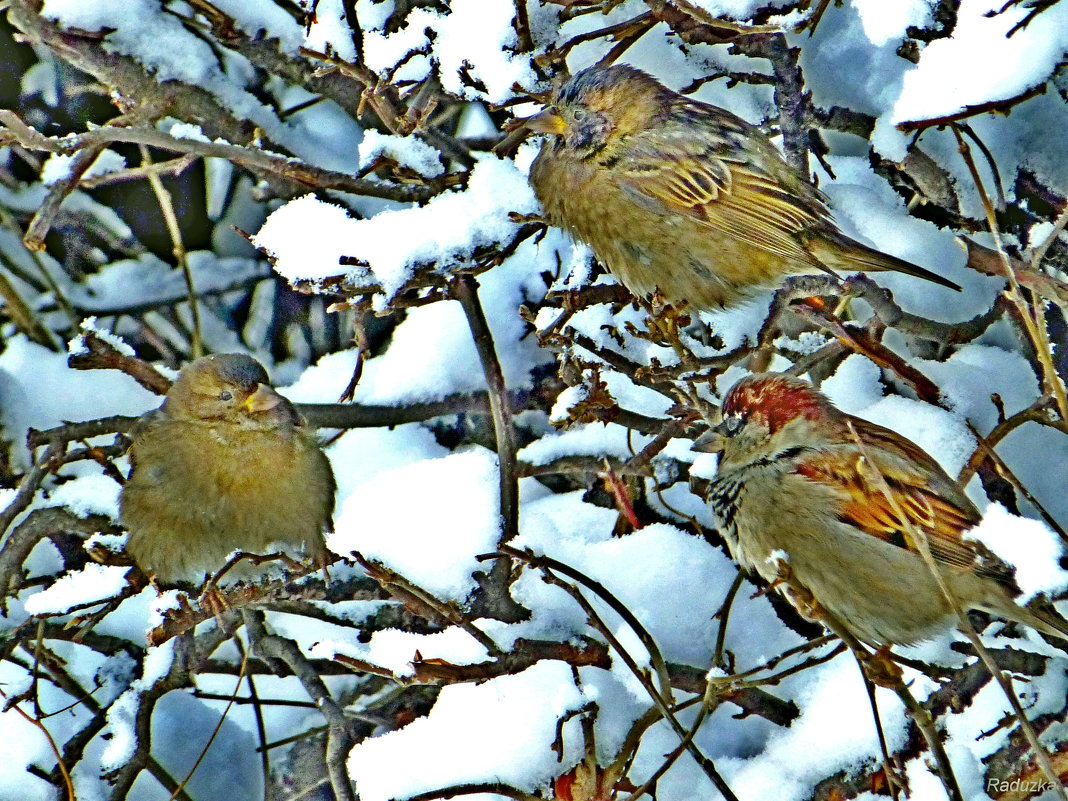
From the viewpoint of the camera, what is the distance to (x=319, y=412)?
4.01 m

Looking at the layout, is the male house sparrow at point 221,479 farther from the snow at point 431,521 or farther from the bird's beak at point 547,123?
the bird's beak at point 547,123

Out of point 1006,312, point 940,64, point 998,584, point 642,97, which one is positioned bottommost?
Answer: point 998,584

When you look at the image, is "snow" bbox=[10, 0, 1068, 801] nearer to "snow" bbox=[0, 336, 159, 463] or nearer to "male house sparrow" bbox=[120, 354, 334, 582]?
"snow" bbox=[0, 336, 159, 463]

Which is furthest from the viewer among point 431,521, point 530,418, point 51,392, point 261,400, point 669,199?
point 51,392

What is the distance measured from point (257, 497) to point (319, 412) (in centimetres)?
44

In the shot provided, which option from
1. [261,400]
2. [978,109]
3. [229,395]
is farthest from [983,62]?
[229,395]

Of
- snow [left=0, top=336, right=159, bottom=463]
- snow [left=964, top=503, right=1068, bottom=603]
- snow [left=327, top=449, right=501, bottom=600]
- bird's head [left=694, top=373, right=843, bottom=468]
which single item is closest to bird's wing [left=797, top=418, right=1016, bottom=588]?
bird's head [left=694, top=373, right=843, bottom=468]

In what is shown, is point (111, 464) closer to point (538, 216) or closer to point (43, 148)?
point (43, 148)

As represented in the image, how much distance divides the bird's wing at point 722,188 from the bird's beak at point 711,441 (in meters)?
0.65

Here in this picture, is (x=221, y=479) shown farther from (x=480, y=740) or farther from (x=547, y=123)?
(x=547, y=123)

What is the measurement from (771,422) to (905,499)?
17.9 inches

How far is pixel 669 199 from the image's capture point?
11.9ft

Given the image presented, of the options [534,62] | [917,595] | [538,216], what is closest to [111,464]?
[538,216]

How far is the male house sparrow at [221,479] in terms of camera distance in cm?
368
